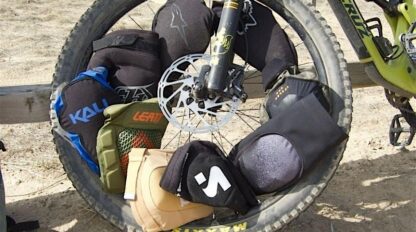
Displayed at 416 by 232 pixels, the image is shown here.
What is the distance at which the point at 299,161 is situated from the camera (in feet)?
8.49

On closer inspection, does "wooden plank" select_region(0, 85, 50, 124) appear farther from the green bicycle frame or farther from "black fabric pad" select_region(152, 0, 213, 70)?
the green bicycle frame

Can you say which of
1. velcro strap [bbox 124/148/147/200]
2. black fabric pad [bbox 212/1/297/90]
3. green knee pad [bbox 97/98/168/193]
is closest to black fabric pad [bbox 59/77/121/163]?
green knee pad [bbox 97/98/168/193]

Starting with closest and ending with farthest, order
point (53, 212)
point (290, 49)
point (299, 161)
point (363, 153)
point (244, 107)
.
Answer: point (299, 161) < point (290, 49) < point (53, 212) < point (363, 153) < point (244, 107)

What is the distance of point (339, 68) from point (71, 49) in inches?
46.3

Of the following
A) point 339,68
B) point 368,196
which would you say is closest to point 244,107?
point 368,196

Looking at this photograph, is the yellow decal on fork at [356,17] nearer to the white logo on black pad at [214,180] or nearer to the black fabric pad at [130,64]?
the black fabric pad at [130,64]

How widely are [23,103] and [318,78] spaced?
4.58 ft

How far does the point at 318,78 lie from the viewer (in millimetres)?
2789

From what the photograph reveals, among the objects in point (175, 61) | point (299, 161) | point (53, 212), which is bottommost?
point (53, 212)

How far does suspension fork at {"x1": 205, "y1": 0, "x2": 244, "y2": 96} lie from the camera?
271 centimetres

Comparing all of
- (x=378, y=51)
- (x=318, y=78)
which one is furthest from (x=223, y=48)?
(x=378, y=51)

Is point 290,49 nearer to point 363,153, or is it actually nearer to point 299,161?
point 299,161

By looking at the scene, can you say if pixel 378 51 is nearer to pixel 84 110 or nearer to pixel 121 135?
pixel 121 135

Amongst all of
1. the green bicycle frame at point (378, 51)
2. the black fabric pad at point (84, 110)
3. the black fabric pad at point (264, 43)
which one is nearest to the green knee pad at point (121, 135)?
the black fabric pad at point (84, 110)
